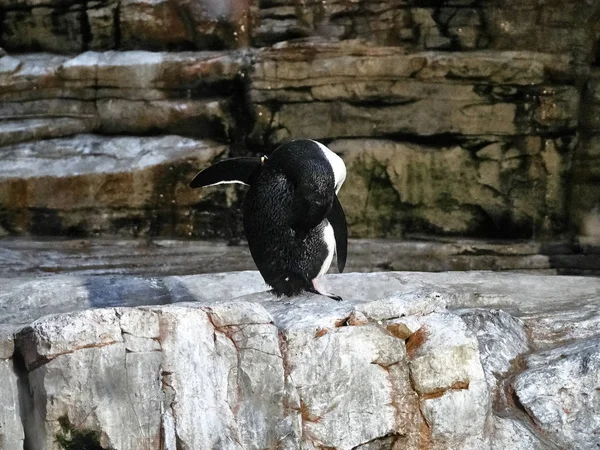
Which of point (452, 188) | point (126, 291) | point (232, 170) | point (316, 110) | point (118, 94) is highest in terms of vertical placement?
point (232, 170)

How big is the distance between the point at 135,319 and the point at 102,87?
3.86 m

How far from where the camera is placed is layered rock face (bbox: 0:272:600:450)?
8.64ft

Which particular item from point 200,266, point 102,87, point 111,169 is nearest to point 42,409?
point 200,266

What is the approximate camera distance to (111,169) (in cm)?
606

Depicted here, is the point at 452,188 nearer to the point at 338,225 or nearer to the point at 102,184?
the point at 102,184

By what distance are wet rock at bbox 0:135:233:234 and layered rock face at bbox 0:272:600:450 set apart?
2238 mm

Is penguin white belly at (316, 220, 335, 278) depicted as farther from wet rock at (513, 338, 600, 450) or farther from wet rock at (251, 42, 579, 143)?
wet rock at (251, 42, 579, 143)

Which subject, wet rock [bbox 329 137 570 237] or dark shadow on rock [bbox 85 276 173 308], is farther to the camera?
wet rock [bbox 329 137 570 237]

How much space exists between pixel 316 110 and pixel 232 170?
8.38ft

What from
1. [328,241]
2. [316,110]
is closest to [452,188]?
[316,110]

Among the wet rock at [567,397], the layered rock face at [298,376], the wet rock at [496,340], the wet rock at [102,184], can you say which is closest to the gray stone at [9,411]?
the layered rock face at [298,376]

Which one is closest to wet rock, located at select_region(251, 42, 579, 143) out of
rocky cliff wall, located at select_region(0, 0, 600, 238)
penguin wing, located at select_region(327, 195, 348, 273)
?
rocky cliff wall, located at select_region(0, 0, 600, 238)

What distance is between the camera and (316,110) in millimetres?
6152

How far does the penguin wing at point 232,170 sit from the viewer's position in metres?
3.65
